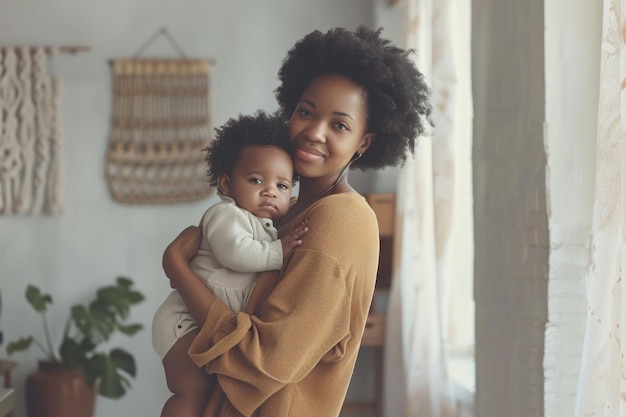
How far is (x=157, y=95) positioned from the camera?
450 centimetres

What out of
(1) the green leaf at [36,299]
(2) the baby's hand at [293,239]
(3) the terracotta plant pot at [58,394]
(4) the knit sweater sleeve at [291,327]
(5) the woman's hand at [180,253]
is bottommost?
(3) the terracotta plant pot at [58,394]

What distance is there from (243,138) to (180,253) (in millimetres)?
228

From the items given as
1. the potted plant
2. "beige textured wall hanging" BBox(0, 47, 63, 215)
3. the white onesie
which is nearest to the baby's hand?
the white onesie

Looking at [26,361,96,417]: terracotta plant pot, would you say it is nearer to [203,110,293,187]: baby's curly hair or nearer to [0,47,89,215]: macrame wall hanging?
[0,47,89,215]: macrame wall hanging

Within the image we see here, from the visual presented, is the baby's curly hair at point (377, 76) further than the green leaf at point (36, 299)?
No

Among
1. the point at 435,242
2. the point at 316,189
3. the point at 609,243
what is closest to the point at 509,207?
the point at 609,243

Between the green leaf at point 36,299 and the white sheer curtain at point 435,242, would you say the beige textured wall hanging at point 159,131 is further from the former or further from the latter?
the white sheer curtain at point 435,242

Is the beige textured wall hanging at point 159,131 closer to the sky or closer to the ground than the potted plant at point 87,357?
closer to the sky

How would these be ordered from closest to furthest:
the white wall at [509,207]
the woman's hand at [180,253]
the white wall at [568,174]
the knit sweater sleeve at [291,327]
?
1. the knit sweater sleeve at [291,327]
2. the woman's hand at [180,253]
3. the white wall at [568,174]
4. the white wall at [509,207]

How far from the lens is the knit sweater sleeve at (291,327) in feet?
4.05

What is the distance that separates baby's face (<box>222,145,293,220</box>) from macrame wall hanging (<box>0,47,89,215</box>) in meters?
3.23

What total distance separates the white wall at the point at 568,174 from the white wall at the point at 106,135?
104 inches

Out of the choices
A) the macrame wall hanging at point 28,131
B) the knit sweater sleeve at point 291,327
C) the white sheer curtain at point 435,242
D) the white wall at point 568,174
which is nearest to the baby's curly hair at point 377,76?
the knit sweater sleeve at point 291,327

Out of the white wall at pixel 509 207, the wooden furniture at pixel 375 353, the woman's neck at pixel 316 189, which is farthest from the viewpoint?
the wooden furniture at pixel 375 353
